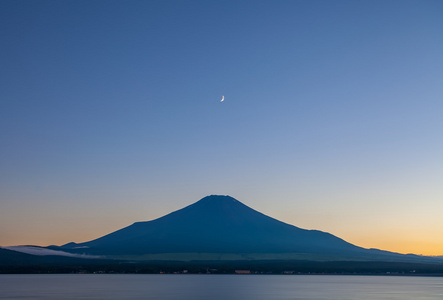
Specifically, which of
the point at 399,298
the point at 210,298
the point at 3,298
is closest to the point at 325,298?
the point at 399,298

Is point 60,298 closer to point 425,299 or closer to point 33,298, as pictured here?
point 33,298

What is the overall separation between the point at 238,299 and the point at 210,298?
4.24 m

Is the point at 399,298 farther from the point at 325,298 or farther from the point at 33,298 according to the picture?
the point at 33,298

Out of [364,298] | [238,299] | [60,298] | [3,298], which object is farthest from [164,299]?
[364,298]

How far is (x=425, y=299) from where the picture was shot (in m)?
83.6

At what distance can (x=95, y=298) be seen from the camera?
274 feet

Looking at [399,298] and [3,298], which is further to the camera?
[399,298]

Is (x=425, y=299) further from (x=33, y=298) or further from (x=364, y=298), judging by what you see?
(x=33, y=298)

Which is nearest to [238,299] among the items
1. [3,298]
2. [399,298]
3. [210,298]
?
[210,298]

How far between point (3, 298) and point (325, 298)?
47.7m

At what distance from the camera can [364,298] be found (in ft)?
281

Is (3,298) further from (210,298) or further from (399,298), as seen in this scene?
(399,298)

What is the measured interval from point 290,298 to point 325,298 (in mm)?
5424

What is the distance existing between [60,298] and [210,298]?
2244 centimetres
